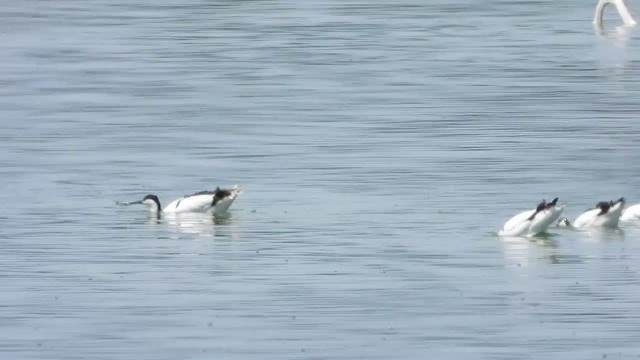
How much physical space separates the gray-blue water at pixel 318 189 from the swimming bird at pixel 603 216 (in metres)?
0.16

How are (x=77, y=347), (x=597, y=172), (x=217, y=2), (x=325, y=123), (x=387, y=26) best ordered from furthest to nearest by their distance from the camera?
(x=217, y=2)
(x=387, y=26)
(x=325, y=123)
(x=597, y=172)
(x=77, y=347)

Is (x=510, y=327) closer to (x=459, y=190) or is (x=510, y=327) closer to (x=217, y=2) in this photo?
(x=459, y=190)

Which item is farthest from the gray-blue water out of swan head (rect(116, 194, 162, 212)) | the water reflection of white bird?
swan head (rect(116, 194, 162, 212))

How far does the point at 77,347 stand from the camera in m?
14.9

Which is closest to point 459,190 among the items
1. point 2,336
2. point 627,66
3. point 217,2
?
point 2,336

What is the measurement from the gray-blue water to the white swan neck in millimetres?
580

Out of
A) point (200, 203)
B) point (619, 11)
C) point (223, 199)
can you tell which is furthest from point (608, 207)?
point (619, 11)

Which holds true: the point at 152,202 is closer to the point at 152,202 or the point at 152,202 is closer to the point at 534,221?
the point at 152,202

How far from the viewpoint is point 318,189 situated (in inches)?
917

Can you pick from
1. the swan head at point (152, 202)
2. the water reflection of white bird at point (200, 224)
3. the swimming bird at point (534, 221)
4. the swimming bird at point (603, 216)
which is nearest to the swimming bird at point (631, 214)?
the swimming bird at point (603, 216)

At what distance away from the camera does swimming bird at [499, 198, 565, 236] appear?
19781mm

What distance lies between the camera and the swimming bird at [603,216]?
66.0 feet

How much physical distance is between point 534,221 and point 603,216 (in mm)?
691

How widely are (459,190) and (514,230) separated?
Result: 10.3 ft
